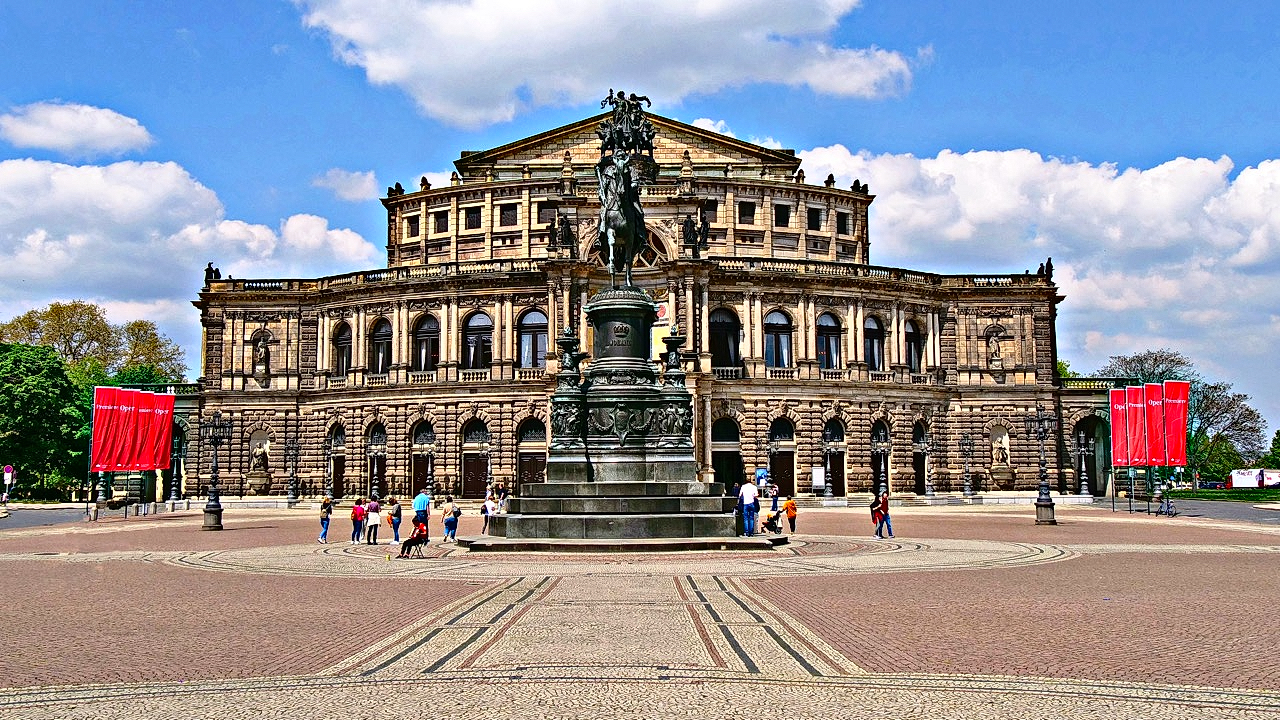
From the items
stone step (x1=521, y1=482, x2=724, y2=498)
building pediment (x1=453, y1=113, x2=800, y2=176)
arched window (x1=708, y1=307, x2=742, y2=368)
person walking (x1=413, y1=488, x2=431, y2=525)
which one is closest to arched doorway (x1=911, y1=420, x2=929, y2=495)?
arched window (x1=708, y1=307, x2=742, y2=368)

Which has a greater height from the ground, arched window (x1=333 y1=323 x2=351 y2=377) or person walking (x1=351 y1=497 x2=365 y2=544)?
arched window (x1=333 y1=323 x2=351 y2=377)

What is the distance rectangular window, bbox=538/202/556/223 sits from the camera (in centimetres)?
7781

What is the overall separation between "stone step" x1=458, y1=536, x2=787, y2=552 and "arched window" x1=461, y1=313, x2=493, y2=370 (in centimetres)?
4414

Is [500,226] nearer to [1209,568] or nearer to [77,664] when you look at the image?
[1209,568]

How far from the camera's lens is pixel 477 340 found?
7162cm

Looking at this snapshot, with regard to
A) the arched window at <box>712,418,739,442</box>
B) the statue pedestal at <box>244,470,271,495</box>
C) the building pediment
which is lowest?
the statue pedestal at <box>244,470,271,495</box>

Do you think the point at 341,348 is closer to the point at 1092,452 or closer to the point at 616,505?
the point at 616,505

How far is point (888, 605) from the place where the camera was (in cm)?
1697

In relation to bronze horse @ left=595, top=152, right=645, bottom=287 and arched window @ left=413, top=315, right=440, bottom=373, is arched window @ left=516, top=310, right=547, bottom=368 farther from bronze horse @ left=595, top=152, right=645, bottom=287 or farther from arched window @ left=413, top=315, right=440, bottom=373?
bronze horse @ left=595, top=152, right=645, bottom=287

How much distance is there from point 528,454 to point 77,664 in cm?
5660

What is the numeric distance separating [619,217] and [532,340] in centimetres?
4020

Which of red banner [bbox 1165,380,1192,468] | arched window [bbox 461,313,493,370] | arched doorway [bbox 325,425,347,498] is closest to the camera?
red banner [bbox 1165,380,1192,468]

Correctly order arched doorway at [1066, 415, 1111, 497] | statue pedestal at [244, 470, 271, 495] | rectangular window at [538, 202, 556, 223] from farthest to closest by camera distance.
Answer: rectangular window at [538, 202, 556, 223] < arched doorway at [1066, 415, 1111, 497] < statue pedestal at [244, 470, 271, 495]

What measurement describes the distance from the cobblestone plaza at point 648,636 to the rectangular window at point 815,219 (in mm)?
54786
